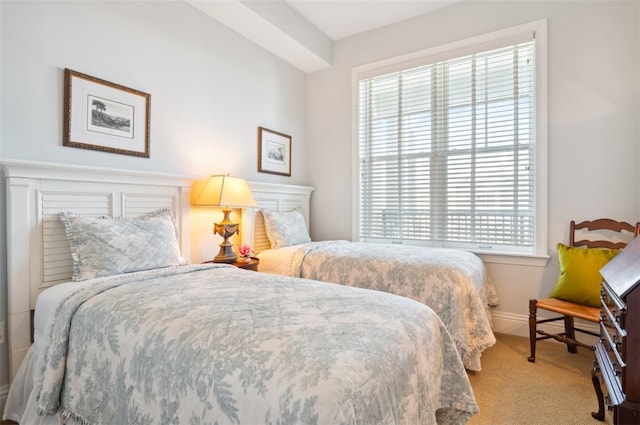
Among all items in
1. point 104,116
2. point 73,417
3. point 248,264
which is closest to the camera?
point 73,417

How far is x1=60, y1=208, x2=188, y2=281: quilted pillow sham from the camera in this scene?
5.77ft

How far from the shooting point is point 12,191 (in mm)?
1668

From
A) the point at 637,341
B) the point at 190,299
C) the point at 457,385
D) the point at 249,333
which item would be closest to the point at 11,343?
the point at 190,299

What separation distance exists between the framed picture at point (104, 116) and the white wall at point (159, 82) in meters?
0.05

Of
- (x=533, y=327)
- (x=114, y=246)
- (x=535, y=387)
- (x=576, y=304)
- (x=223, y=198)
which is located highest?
(x=223, y=198)

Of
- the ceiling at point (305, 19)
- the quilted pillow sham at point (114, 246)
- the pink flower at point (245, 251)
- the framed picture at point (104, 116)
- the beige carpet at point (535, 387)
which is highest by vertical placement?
the ceiling at point (305, 19)

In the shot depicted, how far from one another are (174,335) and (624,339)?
146cm

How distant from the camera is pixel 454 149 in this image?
3.21 meters

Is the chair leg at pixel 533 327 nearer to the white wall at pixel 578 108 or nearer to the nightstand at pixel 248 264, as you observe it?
the white wall at pixel 578 108

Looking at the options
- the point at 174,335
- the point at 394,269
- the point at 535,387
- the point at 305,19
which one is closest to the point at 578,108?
the point at 394,269

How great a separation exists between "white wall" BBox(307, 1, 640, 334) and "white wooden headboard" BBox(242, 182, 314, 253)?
2052 millimetres

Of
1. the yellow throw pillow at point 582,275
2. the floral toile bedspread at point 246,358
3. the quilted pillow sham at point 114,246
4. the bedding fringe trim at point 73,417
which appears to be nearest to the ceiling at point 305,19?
the quilted pillow sham at point 114,246

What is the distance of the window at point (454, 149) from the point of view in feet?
9.49

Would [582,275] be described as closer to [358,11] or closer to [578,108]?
[578,108]
